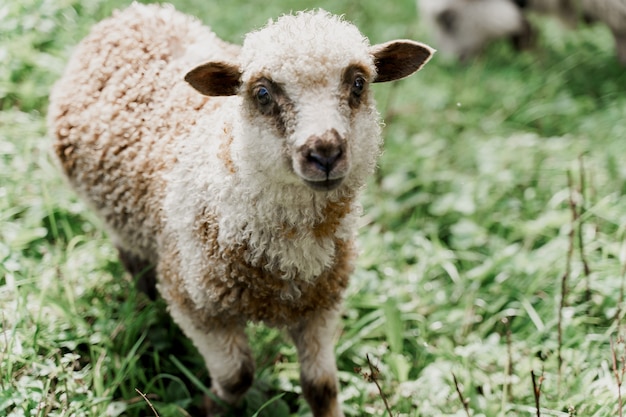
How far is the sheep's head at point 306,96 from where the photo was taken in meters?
1.98

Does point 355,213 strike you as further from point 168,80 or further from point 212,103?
point 168,80

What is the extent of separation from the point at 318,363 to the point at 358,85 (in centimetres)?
119

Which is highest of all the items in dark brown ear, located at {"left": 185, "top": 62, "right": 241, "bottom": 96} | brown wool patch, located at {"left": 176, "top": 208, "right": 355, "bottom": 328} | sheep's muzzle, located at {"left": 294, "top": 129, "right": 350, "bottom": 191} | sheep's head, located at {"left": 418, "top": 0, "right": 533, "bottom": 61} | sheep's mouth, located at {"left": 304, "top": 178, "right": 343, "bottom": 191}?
sheep's head, located at {"left": 418, "top": 0, "right": 533, "bottom": 61}

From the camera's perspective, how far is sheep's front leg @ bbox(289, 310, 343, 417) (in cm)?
271

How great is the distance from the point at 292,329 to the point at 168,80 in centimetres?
121

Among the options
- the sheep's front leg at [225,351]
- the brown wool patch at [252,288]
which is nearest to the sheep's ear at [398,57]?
the brown wool patch at [252,288]

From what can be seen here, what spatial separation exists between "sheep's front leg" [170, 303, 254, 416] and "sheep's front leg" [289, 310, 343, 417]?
216 millimetres

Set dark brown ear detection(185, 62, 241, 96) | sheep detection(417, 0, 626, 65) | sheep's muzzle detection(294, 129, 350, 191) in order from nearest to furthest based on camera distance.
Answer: sheep's muzzle detection(294, 129, 350, 191) < dark brown ear detection(185, 62, 241, 96) < sheep detection(417, 0, 626, 65)

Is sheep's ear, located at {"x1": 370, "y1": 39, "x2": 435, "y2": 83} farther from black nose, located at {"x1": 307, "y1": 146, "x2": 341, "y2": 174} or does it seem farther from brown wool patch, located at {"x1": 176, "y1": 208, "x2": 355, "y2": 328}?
brown wool patch, located at {"x1": 176, "y1": 208, "x2": 355, "y2": 328}

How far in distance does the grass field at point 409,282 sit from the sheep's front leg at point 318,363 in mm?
154

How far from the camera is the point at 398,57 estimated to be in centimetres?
238

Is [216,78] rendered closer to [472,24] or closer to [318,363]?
[318,363]

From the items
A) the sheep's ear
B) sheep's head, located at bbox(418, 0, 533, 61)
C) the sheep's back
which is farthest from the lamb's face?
sheep's head, located at bbox(418, 0, 533, 61)

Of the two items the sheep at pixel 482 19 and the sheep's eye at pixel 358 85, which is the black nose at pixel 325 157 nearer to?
the sheep's eye at pixel 358 85
